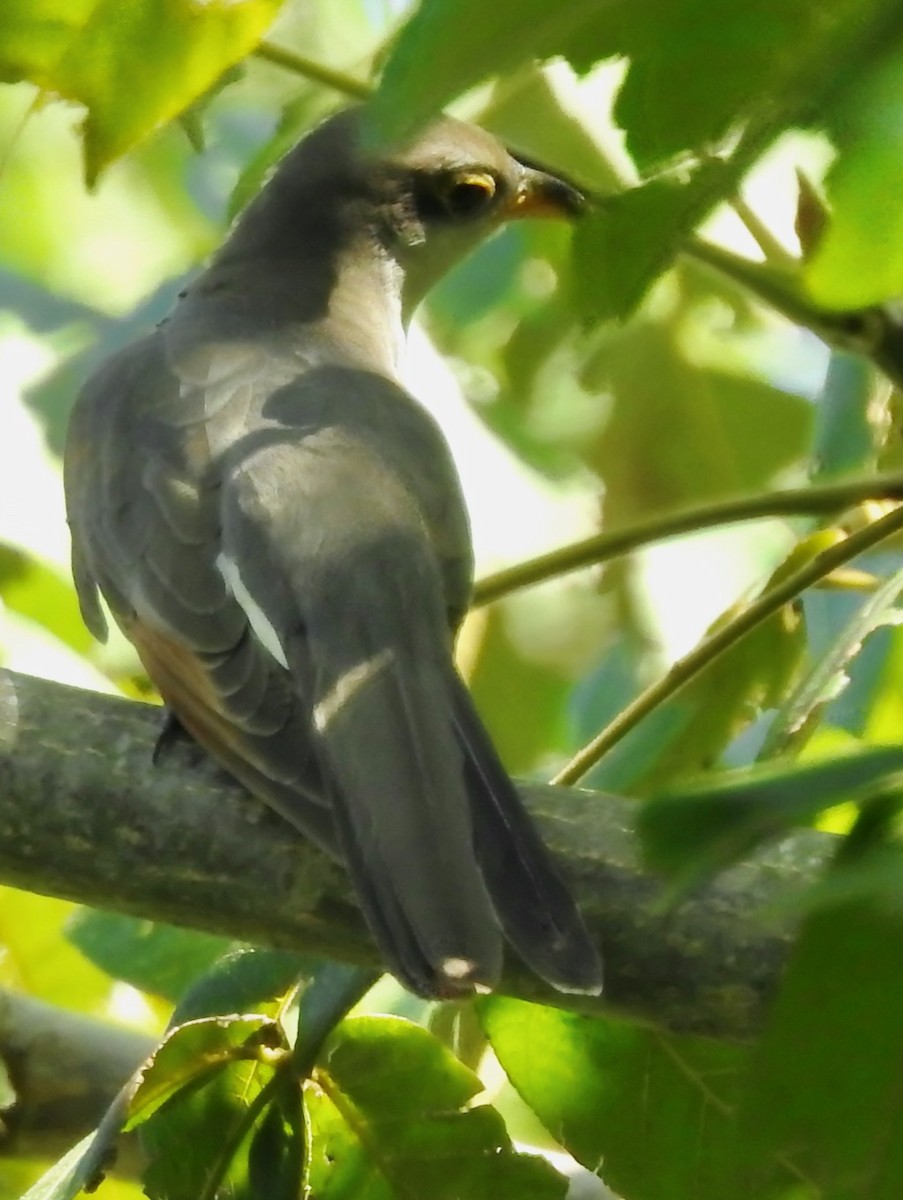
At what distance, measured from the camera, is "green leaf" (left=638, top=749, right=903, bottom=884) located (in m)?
0.55

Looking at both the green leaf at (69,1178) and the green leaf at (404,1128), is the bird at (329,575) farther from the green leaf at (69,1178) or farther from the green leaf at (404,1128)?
the green leaf at (69,1178)

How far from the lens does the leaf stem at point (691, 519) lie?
5.84ft

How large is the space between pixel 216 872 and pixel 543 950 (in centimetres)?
25

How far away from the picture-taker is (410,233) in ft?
9.21

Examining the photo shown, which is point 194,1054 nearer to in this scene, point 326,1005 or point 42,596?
point 326,1005

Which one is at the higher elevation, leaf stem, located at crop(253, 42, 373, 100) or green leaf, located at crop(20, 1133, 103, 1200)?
leaf stem, located at crop(253, 42, 373, 100)

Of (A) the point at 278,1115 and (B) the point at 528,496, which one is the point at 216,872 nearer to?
(A) the point at 278,1115

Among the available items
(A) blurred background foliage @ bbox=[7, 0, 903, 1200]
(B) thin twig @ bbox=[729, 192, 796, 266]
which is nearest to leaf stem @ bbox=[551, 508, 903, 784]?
(A) blurred background foliage @ bbox=[7, 0, 903, 1200]

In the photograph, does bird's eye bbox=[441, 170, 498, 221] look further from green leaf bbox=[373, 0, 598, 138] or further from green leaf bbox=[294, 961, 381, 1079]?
green leaf bbox=[373, 0, 598, 138]

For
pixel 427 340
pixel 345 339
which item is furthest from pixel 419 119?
pixel 427 340

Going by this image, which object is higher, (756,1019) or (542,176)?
(542,176)

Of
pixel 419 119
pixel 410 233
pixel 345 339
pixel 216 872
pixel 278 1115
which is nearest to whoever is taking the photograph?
pixel 419 119

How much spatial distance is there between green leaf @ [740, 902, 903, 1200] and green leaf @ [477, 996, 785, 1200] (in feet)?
2.76

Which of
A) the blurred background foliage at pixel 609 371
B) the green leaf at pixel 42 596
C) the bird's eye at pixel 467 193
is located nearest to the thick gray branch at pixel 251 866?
the blurred background foliage at pixel 609 371
